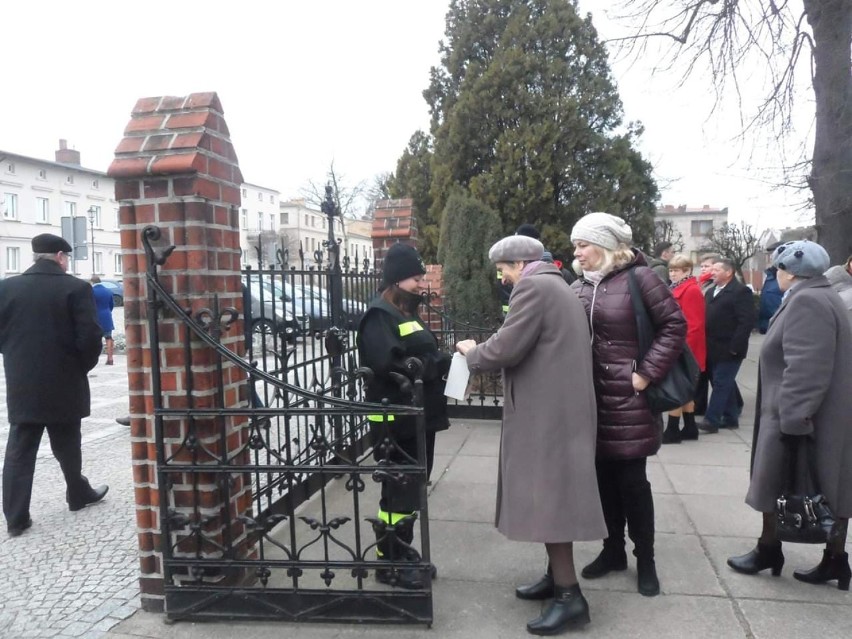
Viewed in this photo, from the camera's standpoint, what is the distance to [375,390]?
130 inches

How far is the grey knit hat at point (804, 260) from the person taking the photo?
308 centimetres

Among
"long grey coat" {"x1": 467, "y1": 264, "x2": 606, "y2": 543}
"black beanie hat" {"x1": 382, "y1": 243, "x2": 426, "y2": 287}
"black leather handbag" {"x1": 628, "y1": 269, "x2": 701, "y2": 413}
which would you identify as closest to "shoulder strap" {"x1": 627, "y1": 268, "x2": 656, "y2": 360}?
"black leather handbag" {"x1": 628, "y1": 269, "x2": 701, "y2": 413}

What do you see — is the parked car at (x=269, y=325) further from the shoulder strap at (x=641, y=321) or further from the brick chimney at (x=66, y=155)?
the brick chimney at (x=66, y=155)

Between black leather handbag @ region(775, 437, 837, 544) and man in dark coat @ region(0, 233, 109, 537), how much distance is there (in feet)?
13.7

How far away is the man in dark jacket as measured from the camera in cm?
615

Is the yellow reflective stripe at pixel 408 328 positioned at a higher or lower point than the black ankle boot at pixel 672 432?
higher

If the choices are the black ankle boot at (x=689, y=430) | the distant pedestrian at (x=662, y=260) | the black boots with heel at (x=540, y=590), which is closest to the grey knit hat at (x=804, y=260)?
the black boots with heel at (x=540, y=590)

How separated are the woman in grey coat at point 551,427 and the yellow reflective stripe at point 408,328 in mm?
565

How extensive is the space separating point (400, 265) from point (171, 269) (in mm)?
1111

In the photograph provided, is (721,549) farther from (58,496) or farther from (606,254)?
(58,496)

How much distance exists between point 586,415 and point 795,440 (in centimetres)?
113

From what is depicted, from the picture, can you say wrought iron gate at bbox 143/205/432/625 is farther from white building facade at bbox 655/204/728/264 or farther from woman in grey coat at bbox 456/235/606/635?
white building facade at bbox 655/204/728/264

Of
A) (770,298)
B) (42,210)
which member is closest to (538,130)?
(770,298)

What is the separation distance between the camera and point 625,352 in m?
3.00
